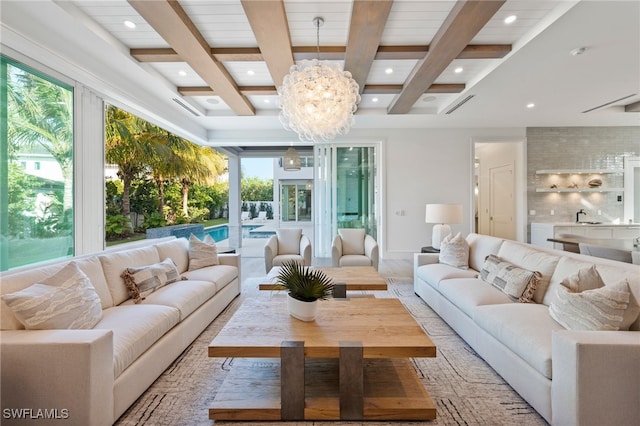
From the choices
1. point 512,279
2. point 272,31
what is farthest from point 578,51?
point 272,31

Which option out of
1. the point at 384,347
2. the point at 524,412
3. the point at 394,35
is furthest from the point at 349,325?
the point at 394,35

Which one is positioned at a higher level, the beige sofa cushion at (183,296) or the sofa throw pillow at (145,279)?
the sofa throw pillow at (145,279)

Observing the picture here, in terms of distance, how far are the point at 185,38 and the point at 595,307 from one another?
4.00 m

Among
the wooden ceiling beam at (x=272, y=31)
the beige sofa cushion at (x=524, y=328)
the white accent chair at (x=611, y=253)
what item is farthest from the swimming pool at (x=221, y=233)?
the beige sofa cushion at (x=524, y=328)

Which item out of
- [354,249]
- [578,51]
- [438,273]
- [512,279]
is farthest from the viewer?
[354,249]

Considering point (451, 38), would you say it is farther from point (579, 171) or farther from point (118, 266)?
point (579, 171)

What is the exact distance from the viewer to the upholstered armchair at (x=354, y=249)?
4.69 meters

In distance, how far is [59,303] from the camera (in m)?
1.80

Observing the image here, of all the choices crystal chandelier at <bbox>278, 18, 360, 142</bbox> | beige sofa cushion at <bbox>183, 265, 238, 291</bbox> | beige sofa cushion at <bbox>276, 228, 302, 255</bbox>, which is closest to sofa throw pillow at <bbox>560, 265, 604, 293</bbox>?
crystal chandelier at <bbox>278, 18, 360, 142</bbox>

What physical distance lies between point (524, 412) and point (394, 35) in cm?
345

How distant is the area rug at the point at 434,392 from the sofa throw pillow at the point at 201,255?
1199 mm

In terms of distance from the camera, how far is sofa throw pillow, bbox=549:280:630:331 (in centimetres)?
169

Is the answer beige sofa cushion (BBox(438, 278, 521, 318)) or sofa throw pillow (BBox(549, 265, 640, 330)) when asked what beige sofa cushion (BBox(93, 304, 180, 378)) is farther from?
sofa throw pillow (BBox(549, 265, 640, 330))

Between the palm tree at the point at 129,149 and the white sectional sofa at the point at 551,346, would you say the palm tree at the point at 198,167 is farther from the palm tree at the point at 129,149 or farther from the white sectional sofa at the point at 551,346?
the white sectional sofa at the point at 551,346
